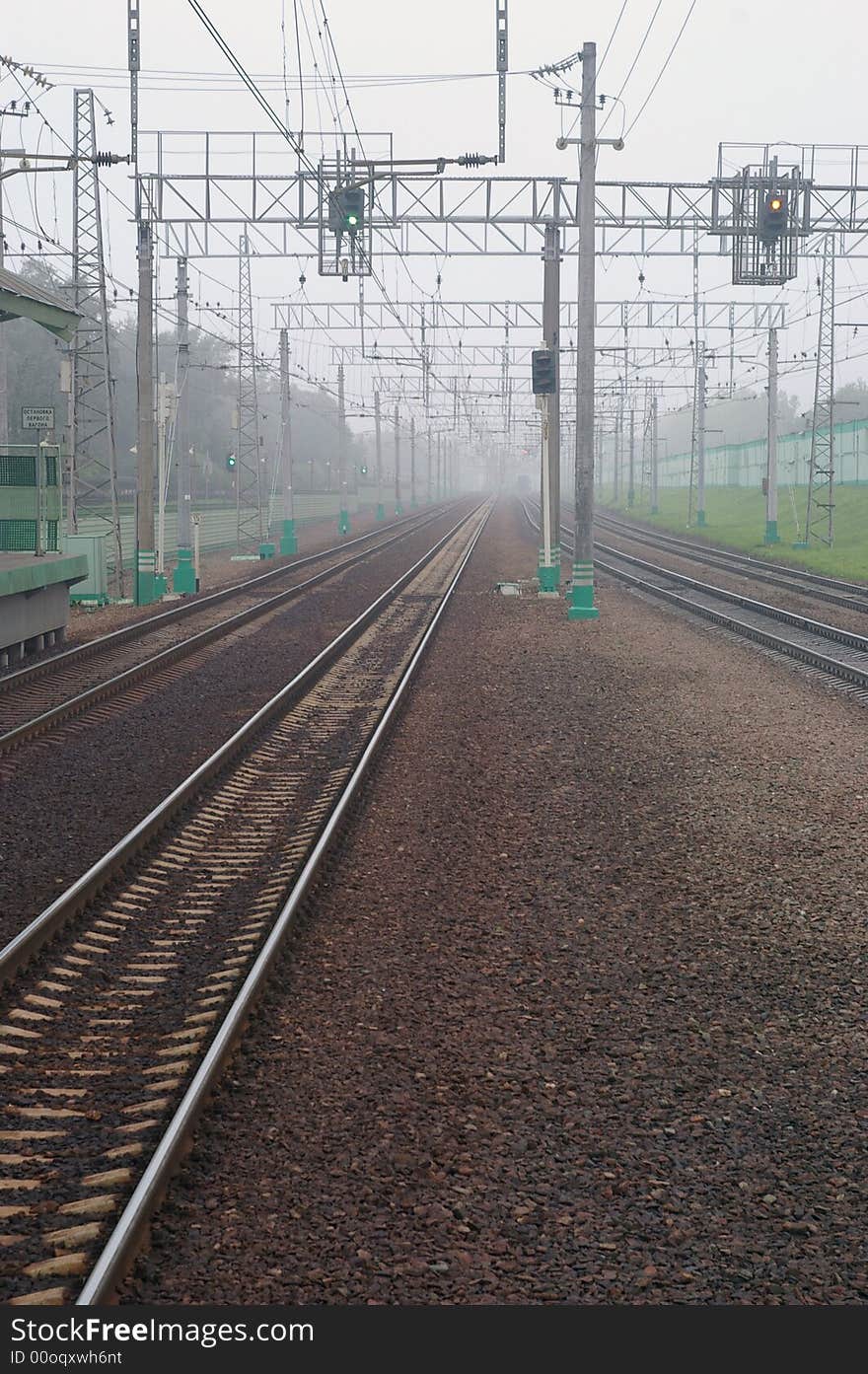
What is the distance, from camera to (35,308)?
18.8 metres

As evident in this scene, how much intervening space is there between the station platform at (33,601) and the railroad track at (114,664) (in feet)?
2.01

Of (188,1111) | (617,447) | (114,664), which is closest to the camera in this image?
(188,1111)

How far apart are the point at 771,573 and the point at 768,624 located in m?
12.9

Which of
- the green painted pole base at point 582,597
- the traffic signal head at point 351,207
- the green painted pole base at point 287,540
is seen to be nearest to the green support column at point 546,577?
the green painted pole base at point 582,597

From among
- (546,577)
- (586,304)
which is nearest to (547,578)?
(546,577)

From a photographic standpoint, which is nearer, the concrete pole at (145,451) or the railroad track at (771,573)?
the concrete pole at (145,451)

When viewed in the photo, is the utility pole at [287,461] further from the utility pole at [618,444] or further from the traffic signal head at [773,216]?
the utility pole at [618,444]

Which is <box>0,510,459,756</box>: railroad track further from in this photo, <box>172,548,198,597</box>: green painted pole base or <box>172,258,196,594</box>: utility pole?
<box>172,258,196,594</box>: utility pole

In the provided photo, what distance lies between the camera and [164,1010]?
6.17 meters

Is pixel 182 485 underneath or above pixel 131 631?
above

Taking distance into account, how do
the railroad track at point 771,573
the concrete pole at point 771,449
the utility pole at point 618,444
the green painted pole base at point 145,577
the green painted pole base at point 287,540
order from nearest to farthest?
the green painted pole base at point 145,577
the railroad track at point 771,573
the concrete pole at point 771,449
the green painted pole base at point 287,540
the utility pole at point 618,444

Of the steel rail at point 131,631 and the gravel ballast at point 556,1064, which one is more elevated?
the steel rail at point 131,631

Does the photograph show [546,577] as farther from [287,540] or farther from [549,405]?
[287,540]

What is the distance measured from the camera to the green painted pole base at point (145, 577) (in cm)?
2706
